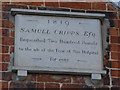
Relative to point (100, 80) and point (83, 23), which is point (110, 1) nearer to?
point (83, 23)

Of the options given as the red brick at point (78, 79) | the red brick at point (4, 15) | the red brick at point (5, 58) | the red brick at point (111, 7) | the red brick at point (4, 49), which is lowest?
the red brick at point (78, 79)

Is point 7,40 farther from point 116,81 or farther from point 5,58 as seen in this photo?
point 116,81

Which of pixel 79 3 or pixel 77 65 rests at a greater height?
pixel 79 3

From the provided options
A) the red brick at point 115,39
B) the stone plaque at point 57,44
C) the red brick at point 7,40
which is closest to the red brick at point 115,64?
the stone plaque at point 57,44

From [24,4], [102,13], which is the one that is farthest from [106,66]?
[24,4]

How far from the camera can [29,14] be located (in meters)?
5.82

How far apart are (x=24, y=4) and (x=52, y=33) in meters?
0.41

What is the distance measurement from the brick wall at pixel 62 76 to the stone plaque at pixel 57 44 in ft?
0.25

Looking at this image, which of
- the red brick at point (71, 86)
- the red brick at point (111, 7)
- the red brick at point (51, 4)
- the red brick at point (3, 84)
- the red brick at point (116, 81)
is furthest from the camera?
the red brick at point (111, 7)

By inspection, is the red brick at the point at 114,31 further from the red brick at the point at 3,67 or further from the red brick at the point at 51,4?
the red brick at the point at 3,67

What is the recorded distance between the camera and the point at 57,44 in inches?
225

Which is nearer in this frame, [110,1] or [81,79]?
[81,79]

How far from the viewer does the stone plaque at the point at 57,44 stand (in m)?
5.62

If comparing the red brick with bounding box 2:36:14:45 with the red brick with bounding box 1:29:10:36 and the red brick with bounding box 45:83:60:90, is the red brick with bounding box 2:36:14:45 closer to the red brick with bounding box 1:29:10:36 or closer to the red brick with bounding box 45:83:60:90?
the red brick with bounding box 1:29:10:36
